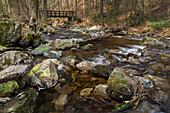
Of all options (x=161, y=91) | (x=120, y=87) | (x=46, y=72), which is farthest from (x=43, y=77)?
(x=161, y=91)

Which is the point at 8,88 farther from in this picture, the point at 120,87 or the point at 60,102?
the point at 120,87

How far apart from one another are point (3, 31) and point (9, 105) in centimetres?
513

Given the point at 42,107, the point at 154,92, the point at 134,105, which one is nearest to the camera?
the point at 134,105

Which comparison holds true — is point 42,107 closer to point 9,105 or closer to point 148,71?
point 9,105

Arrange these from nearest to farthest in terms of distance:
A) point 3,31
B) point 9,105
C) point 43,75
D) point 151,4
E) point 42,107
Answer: point 9,105 < point 42,107 < point 43,75 < point 3,31 < point 151,4

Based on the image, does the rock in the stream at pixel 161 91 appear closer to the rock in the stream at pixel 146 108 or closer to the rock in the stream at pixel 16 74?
the rock in the stream at pixel 146 108

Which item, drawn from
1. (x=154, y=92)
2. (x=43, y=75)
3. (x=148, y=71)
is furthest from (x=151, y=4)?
(x=43, y=75)

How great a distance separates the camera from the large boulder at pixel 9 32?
5688 mm

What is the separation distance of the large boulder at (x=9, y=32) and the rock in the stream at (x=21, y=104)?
15.6 feet

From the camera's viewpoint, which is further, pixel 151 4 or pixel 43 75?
pixel 151 4

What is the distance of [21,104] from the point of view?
2.15m

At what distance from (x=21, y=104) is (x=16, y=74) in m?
0.87

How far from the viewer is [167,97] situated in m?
2.56

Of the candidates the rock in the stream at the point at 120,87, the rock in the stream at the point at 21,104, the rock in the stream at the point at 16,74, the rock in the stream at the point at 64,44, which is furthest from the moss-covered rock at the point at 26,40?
the rock in the stream at the point at 120,87
